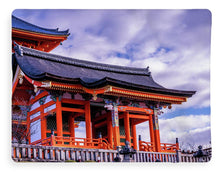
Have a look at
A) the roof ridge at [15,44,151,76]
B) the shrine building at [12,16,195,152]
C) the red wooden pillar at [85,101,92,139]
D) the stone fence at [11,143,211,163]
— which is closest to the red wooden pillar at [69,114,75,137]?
the shrine building at [12,16,195,152]

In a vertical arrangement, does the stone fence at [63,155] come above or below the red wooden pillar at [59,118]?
below

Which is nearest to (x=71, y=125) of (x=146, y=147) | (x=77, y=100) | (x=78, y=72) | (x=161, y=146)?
(x=77, y=100)

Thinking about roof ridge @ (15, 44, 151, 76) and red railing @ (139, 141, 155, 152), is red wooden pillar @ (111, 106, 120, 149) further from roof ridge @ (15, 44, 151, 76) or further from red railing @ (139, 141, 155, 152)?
roof ridge @ (15, 44, 151, 76)

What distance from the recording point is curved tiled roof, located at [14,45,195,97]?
32.9 ft

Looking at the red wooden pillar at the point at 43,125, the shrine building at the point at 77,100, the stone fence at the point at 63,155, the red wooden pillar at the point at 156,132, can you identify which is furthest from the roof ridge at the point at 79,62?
Answer: the stone fence at the point at 63,155

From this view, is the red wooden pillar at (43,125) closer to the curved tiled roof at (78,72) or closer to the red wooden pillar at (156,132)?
the curved tiled roof at (78,72)

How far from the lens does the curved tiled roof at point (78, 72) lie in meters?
10.0

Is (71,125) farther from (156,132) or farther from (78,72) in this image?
(156,132)

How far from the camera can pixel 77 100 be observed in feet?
35.6

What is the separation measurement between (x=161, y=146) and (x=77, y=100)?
9.16 ft

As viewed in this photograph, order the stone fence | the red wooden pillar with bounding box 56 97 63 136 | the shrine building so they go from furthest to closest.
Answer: the shrine building < the red wooden pillar with bounding box 56 97 63 136 < the stone fence

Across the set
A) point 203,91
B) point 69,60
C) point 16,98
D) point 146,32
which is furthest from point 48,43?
point 203,91

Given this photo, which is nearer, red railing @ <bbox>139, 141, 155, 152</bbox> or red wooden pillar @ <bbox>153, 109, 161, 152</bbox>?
red railing @ <bbox>139, 141, 155, 152</bbox>

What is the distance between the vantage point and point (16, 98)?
10438 mm
